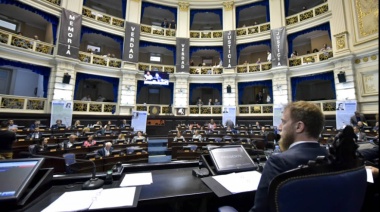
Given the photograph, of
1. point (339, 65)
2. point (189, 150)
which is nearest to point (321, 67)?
point (339, 65)

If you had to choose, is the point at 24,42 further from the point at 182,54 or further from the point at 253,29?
the point at 253,29

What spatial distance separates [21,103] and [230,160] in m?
12.5

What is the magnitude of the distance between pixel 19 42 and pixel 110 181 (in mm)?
12466

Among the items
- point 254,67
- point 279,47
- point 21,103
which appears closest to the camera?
point 21,103

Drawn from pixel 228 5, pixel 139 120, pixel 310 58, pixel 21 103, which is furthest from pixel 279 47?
pixel 21 103

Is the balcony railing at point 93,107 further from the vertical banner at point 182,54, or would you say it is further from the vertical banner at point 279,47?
the vertical banner at point 279,47

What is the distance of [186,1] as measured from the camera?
15.4 metres

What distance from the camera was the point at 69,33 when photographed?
11.2 metres

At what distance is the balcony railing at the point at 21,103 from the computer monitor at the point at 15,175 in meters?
11.0

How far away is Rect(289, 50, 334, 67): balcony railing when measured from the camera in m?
11.3

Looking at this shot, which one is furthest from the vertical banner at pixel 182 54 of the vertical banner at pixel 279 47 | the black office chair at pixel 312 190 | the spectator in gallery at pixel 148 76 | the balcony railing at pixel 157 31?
the black office chair at pixel 312 190

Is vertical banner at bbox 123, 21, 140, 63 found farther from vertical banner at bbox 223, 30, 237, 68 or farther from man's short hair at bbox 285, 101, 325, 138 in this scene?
man's short hair at bbox 285, 101, 325, 138

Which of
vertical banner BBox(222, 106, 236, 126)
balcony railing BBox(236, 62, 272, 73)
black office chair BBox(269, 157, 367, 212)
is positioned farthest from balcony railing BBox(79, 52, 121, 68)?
black office chair BBox(269, 157, 367, 212)

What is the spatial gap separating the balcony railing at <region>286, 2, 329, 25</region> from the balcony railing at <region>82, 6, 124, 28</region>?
13162 millimetres
